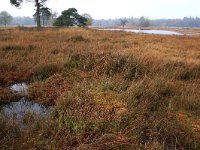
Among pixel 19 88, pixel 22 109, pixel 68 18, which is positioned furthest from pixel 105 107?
pixel 68 18

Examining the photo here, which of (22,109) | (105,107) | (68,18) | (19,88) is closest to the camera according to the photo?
(105,107)

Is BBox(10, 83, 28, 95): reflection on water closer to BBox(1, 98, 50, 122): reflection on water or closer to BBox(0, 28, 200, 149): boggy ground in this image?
BBox(0, 28, 200, 149): boggy ground

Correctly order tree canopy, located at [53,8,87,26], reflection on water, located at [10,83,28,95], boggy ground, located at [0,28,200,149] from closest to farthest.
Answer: boggy ground, located at [0,28,200,149] → reflection on water, located at [10,83,28,95] → tree canopy, located at [53,8,87,26]

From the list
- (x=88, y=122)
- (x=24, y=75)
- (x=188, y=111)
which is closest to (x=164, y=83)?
(x=188, y=111)

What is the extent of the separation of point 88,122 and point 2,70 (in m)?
5.07

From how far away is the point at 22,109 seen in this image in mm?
5750

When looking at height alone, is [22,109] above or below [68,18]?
below

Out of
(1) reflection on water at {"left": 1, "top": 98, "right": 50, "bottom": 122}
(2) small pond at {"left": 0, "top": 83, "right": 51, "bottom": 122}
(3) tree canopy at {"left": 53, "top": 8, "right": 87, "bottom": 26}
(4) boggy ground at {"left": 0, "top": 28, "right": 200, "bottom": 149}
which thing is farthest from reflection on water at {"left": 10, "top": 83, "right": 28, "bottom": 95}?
(3) tree canopy at {"left": 53, "top": 8, "right": 87, "bottom": 26}

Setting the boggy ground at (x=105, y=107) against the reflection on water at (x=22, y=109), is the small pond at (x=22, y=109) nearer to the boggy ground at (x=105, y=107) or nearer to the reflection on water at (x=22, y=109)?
the reflection on water at (x=22, y=109)

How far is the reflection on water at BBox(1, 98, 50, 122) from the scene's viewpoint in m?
5.30

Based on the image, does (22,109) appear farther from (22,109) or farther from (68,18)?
(68,18)

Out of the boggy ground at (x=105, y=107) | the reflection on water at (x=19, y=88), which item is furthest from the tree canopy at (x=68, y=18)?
the reflection on water at (x=19, y=88)

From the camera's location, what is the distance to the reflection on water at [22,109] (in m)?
5.30

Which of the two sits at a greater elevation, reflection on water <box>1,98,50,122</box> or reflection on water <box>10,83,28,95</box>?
reflection on water <box>10,83,28,95</box>
